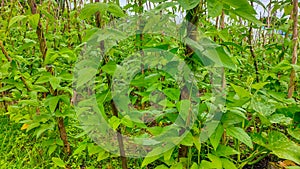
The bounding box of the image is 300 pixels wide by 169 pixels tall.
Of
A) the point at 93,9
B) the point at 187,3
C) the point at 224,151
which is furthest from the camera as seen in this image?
the point at 224,151

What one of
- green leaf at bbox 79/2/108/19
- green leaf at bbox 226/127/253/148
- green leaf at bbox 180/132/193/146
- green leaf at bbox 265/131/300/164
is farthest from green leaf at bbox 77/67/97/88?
green leaf at bbox 265/131/300/164

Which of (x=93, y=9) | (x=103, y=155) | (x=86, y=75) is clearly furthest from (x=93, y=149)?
(x=93, y=9)

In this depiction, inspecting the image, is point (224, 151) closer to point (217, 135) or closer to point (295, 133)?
point (217, 135)

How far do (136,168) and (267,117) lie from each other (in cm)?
73

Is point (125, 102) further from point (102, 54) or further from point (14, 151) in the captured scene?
point (14, 151)

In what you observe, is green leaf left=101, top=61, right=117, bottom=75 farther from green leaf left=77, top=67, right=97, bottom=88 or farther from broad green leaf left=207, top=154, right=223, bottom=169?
broad green leaf left=207, top=154, right=223, bottom=169

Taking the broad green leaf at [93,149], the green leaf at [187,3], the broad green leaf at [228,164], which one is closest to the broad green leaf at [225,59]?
the green leaf at [187,3]

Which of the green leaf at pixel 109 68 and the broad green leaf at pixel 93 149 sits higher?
the green leaf at pixel 109 68

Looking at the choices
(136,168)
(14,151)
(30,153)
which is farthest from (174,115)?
(14,151)

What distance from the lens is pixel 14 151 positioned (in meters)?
1.72

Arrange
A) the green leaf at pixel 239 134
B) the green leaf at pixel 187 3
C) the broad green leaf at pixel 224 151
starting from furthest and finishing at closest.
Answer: the broad green leaf at pixel 224 151
the green leaf at pixel 239 134
the green leaf at pixel 187 3

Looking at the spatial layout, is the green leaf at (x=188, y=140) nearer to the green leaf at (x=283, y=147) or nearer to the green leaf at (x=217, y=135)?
the green leaf at (x=217, y=135)

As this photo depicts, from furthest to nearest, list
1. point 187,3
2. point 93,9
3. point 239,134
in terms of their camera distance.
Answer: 1. point 239,134
2. point 93,9
3. point 187,3

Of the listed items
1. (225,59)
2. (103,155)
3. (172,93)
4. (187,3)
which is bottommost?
(103,155)
